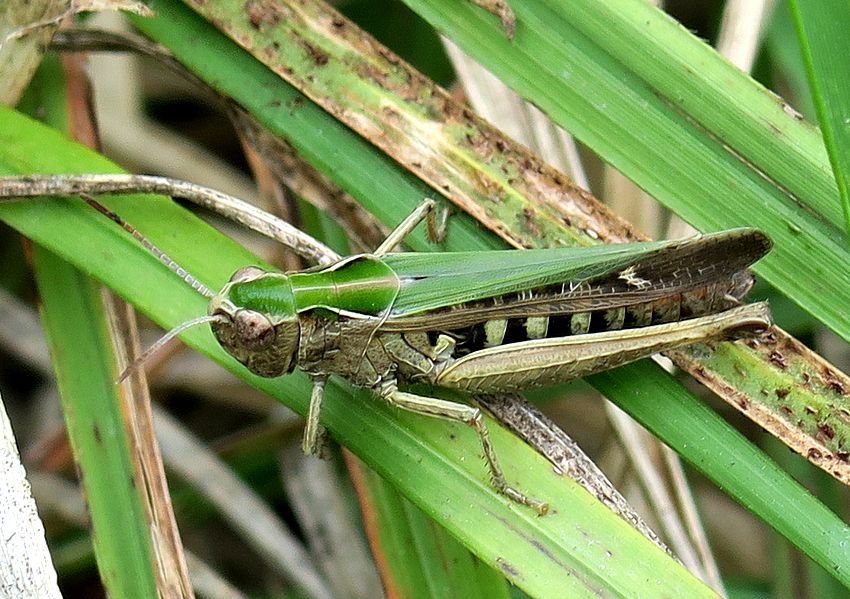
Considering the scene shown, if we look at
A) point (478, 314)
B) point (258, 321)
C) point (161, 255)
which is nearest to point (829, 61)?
point (478, 314)

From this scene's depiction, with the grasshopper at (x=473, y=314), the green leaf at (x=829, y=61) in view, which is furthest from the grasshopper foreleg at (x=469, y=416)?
the green leaf at (x=829, y=61)

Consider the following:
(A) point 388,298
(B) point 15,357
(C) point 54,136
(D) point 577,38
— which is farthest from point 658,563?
(B) point 15,357

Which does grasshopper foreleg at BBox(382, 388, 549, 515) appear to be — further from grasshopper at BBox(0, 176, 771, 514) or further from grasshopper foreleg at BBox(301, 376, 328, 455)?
grasshopper foreleg at BBox(301, 376, 328, 455)

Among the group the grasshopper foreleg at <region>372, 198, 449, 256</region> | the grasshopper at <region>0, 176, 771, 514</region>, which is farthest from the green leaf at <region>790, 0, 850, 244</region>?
the grasshopper foreleg at <region>372, 198, 449, 256</region>

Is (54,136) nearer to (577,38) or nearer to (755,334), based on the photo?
(577,38)

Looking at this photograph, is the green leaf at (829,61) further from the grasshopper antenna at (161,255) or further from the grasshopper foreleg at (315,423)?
the grasshopper antenna at (161,255)

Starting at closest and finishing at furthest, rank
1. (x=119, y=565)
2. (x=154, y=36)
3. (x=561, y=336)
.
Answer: (x=119, y=565)
(x=561, y=336)
(x=154, y=36)
